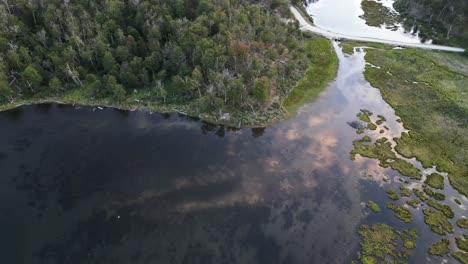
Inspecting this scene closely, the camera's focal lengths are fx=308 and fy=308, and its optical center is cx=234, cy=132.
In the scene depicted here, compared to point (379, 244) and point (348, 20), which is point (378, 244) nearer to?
point (379, 244)

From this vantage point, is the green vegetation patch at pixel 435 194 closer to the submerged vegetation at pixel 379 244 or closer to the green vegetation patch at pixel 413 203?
the green vegetation patch at pixel 413 203

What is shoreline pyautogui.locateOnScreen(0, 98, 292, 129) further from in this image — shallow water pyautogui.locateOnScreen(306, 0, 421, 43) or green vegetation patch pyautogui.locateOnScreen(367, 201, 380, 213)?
shallow water pyautogui.locateOnScreen(306, 0, 421, 43)

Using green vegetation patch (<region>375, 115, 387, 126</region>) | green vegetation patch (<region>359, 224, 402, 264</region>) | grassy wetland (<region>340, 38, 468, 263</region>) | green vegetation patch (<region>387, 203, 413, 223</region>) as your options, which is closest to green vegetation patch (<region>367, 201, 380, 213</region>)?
green vegetation patch (<region>387, 203, 413, 223</region>)

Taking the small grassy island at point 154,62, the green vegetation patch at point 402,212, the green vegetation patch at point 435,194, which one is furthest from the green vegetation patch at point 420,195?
the small grassy island at point 154,62

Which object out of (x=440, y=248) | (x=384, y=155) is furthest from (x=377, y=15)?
(x=440, y=248)

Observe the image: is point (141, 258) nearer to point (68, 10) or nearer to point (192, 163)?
point (192, 163)

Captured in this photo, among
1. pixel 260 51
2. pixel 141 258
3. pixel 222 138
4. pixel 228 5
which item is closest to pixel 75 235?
pixel 141 258
